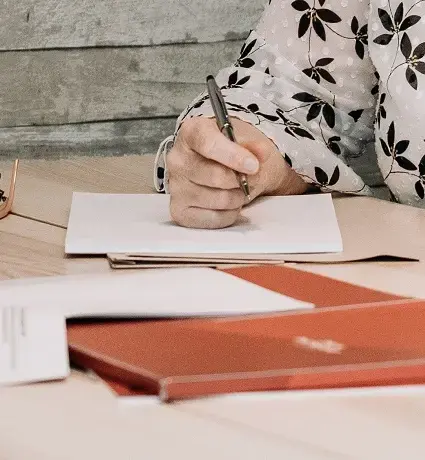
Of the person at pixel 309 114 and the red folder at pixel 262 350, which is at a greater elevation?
the person at pixel 309 114

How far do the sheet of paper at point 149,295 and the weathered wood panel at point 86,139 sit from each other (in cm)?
73

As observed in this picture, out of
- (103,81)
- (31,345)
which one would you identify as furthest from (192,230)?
(103,81)

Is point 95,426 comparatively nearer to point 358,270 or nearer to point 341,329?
point 341,329

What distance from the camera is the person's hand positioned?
938 millimetres

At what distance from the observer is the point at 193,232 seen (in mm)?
933

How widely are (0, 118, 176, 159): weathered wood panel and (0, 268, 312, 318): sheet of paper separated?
73 centimetres

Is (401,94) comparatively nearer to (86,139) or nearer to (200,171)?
(200,171)

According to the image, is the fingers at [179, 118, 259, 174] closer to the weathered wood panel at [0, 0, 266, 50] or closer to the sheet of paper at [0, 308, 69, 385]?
the sheet of paper at [0, 308, 69, 385]

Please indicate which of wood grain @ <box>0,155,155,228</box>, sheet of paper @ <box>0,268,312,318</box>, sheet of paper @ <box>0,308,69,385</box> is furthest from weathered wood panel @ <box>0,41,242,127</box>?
sheet of paper @ <box>0,308,69,385</box>

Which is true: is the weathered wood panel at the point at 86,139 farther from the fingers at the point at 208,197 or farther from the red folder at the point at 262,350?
the red folder at the point at 262,350

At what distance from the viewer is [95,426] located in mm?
504

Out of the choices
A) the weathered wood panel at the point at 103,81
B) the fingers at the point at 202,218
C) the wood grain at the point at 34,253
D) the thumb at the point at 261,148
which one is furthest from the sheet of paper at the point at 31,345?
the weathered wood panel at the point at 103,81

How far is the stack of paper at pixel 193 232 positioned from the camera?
0.86 meters

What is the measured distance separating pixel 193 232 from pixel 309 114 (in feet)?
1.23
